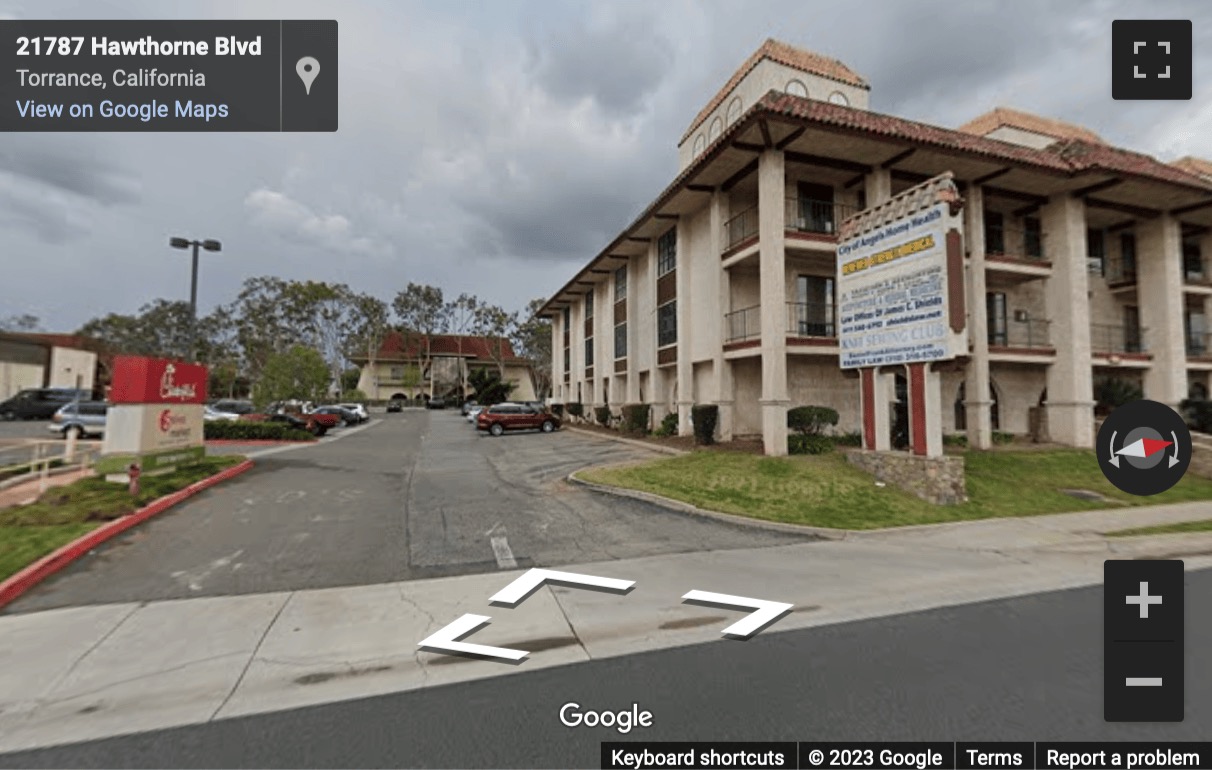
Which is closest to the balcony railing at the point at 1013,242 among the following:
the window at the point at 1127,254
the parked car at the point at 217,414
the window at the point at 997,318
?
the window at the point at 997,318

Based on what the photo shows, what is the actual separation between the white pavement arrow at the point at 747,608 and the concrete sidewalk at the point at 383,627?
134 mm

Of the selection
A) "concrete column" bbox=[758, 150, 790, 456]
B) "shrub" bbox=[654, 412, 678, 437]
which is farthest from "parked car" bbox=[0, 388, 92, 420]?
"concrete column" bbox=[758, 150, 790, 456]

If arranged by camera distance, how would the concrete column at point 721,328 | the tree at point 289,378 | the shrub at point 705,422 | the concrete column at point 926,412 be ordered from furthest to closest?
the tree at point 289,378 < the concrete column at point 721,328 < the shrub at point 705,422 < the concrete column at point 926,412

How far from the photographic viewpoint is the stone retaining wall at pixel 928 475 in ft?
35.0

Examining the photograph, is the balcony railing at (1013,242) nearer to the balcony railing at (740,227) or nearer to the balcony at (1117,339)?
the balcony at (1117,339)

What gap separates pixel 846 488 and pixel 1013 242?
618 inches

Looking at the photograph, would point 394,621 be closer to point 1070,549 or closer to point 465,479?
point 465,479

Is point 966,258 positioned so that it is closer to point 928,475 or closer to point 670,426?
point 928,475

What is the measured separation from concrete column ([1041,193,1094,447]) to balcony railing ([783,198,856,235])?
8.11m

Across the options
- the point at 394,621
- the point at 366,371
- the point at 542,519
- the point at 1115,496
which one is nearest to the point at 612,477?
the point at 542,519

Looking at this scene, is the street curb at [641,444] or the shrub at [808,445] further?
the street curb at [641,444]

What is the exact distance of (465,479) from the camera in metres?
Result: 13.1

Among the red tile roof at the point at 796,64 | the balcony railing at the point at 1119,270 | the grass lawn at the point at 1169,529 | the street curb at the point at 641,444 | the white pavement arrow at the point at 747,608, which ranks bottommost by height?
the grass lawn at the point at 1169,529

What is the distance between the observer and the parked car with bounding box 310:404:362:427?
33.1 meters
